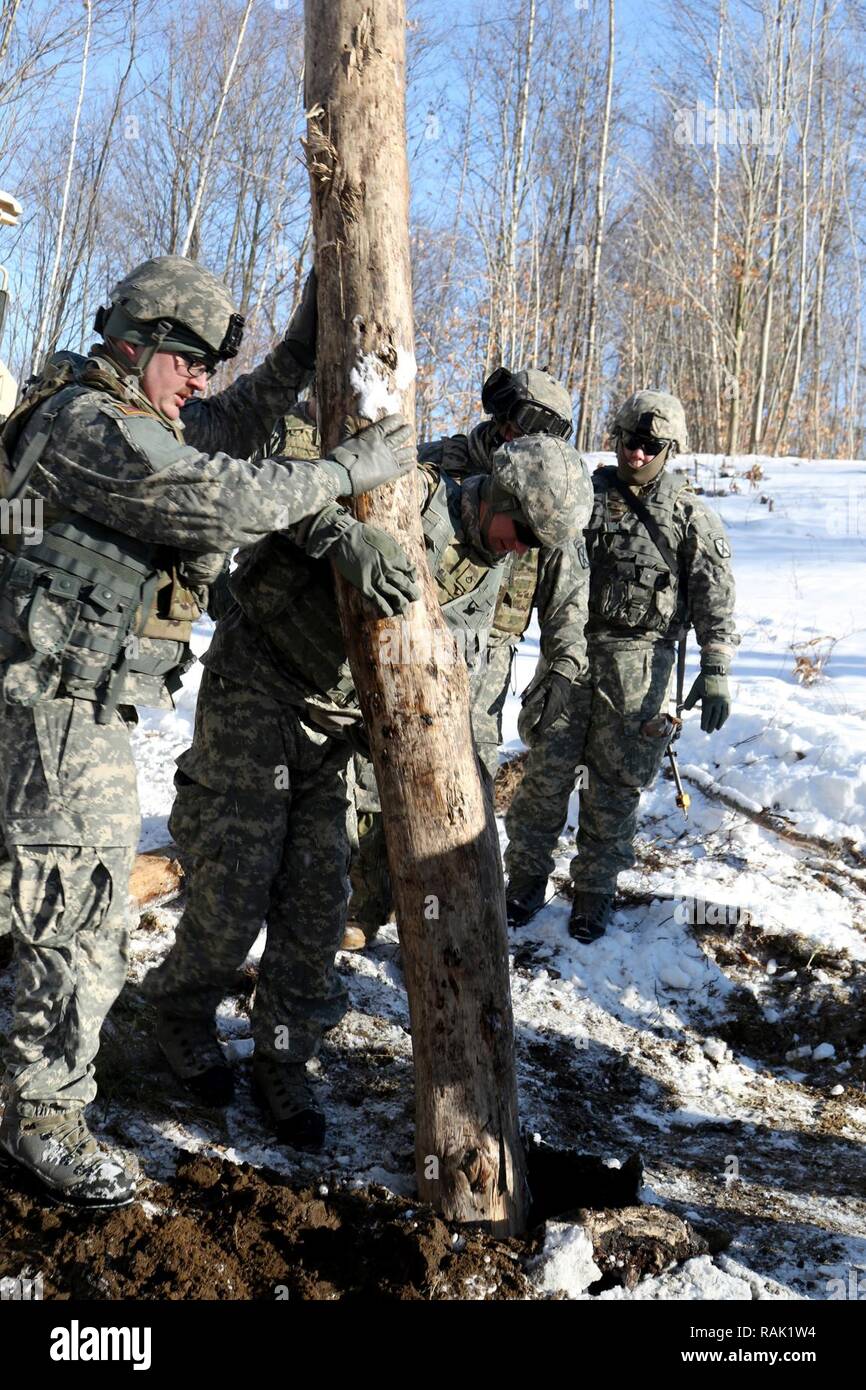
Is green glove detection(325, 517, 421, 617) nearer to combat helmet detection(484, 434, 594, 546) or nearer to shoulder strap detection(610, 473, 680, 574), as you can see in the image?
combat helmet detection(484, 434, 594, 546)

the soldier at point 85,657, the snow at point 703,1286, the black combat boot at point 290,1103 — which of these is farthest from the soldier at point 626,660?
the soldier at point 85,657

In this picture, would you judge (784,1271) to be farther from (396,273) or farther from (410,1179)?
(396,273)

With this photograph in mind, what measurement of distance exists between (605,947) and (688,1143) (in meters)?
1.35

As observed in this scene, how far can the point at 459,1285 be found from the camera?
254 cm

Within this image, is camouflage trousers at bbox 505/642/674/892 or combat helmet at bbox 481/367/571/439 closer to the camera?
combat helmet at bbox 481/367/571/439

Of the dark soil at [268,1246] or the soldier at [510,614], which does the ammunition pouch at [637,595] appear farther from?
the dark soil at [268,1246]

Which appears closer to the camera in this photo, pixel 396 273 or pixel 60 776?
pixel 60 776

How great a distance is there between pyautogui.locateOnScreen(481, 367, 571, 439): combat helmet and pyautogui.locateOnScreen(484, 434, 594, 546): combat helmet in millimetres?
1455

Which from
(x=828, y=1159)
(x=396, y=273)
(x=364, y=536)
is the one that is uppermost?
(x=396, y=273)

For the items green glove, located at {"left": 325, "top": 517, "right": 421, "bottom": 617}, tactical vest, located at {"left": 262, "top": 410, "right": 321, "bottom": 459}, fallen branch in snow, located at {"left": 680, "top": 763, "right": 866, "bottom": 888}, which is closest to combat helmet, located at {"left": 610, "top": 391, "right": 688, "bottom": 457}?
tactical vest, located at {"left": 262, "top": 410, "right": 321, "bottom": 459}

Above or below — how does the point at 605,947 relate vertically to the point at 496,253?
below

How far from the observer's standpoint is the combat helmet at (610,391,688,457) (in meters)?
5.01
